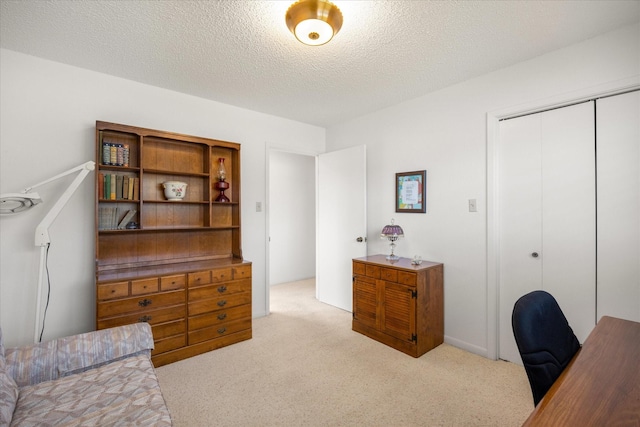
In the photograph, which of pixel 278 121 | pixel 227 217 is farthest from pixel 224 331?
pixel 278 121

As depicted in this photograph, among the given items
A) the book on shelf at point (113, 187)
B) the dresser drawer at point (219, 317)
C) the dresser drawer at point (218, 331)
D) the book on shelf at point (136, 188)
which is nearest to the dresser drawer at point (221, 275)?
the dresser drawer at point (219, 317)

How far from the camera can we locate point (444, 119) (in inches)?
114

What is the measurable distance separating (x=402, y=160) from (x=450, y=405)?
2283 mm

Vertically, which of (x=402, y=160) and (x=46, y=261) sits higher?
(x=402, y=160)

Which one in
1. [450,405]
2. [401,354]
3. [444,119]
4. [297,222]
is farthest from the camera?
[297,222]

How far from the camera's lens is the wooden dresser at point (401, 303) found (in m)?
2.61

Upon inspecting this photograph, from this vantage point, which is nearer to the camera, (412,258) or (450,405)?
(450,405)

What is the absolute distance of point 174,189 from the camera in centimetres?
283

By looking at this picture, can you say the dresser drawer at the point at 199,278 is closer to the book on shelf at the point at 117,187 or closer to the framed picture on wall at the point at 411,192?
the book on shelf at the point at 117,187

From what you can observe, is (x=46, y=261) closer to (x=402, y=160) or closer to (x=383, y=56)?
(x=383, y=56)

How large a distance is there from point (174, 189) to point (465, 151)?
2.77 m

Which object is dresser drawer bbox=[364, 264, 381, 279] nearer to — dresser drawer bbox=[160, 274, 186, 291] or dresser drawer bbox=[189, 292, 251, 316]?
dresser drawer bbox=[189, 292, 251, 316]

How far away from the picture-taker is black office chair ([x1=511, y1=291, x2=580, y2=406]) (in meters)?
1.06

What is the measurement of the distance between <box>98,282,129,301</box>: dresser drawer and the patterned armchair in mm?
568
